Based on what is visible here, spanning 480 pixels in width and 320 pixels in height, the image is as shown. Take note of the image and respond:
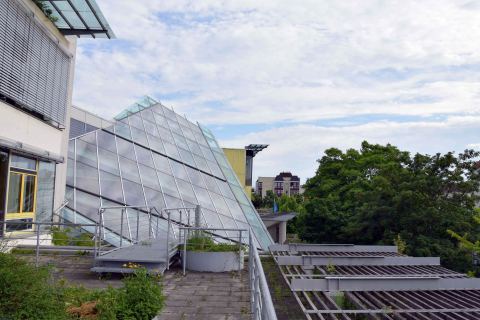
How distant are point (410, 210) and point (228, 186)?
367 inches

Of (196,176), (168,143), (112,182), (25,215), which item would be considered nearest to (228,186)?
(196,176)

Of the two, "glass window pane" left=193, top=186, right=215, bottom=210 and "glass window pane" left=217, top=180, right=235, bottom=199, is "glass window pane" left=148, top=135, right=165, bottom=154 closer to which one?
"glass window pane" left=217, top=180, right=235, bottom=199

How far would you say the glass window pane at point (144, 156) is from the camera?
714 inches

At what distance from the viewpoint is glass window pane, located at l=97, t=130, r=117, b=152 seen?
59.8 feet

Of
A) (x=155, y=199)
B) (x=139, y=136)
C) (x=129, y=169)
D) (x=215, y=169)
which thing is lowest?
(x=155, y=199)

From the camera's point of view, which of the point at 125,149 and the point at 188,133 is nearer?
the point at 125,149

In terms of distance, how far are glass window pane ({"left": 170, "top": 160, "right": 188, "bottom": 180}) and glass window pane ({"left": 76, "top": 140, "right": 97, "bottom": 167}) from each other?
314 cm

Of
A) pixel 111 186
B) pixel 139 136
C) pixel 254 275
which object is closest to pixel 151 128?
pixel 139 136

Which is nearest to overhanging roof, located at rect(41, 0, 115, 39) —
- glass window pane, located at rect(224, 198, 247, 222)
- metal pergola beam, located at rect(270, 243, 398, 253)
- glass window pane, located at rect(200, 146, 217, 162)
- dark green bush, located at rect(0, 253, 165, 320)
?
glass window pane, located at rect(224, 198, 247, 222)

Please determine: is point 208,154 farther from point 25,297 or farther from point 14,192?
point 25,297

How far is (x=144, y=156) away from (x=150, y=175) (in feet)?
5.11

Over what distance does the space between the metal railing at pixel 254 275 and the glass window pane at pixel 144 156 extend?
5337 millimetres

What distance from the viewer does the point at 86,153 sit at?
1762 centimetres

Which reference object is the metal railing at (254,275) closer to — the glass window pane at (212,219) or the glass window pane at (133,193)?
the glass window pane at (212,219)
